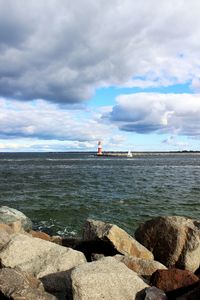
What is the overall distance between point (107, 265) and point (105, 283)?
0.68 meters

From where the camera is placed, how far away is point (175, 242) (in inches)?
470

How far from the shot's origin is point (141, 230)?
13156 mm

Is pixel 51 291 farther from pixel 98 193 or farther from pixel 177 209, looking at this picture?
pixel 98 193

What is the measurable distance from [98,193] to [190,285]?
27.8 metres

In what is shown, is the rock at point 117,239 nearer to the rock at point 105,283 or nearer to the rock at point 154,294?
the rock at point 105,283

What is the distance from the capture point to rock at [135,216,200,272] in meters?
11.7

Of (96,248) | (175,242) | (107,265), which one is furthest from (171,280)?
(96,248)

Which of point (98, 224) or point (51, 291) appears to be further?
point (98, 224)

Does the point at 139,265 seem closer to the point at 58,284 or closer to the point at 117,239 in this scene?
the point at 117,239

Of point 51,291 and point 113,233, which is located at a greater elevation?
point 113,233

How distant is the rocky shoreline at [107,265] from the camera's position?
8234 mm

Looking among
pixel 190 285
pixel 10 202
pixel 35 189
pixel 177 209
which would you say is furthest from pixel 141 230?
pixel 35 189

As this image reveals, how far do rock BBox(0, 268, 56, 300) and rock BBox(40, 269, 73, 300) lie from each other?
1.91 ft

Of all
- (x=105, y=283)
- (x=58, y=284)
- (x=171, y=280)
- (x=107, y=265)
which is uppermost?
(x=107, y=265)
